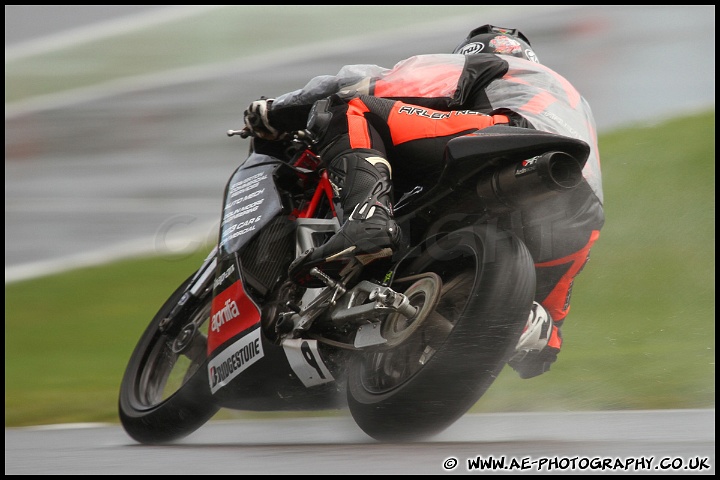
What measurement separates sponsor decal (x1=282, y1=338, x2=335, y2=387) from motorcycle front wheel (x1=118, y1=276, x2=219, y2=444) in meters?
0.60

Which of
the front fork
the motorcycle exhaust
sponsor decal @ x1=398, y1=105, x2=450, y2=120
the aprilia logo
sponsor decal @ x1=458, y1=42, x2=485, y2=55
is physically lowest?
the front fork

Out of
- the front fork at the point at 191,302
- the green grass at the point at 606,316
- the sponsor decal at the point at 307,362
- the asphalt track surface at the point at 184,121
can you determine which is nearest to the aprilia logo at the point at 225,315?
the front fork at the point at 191,302

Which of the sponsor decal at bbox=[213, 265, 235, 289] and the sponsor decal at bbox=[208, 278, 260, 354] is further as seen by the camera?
the sponsor decal at bbox=[213, 265, 235, 289]

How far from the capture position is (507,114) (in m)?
3.00

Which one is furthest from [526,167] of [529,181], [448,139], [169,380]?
[169,380]

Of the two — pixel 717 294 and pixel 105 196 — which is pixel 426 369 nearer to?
pixel 717 294

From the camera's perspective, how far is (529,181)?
2.73 m

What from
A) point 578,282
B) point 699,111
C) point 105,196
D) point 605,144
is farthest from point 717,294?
point 105,196

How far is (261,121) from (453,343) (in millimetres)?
1433

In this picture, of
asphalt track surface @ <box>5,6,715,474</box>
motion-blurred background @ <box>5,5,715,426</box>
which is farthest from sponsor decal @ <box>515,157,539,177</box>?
asphalt track surface @ <box>5,6,715,474</box>

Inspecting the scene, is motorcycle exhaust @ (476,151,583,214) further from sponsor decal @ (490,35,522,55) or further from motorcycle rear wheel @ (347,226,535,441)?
sponsor decal @ (490,35,522,55)

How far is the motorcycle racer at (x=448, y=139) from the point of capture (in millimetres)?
2922

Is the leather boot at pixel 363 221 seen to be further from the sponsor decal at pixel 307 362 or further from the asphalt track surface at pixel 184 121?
the asphalt track surface at pixel 184 121

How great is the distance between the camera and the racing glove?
368 centimetres
